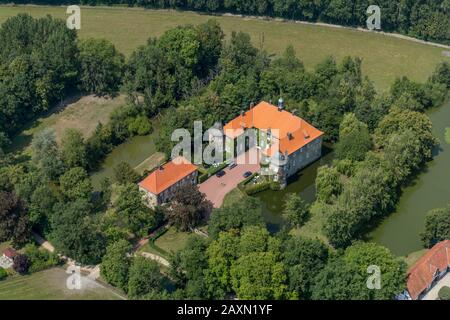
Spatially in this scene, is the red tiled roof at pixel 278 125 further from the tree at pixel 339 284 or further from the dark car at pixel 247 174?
the tree at pixel 339 284

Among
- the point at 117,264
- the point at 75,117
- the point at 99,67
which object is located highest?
the point at 99,67

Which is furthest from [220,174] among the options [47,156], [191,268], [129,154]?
[191,268]

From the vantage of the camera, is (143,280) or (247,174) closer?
(143,280)

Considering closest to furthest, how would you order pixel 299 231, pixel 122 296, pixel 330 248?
1. pixel 122 296
2. pixel 330 248
3. pixel 299 231

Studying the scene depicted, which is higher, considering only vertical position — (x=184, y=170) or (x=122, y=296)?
(x=184, y=170)

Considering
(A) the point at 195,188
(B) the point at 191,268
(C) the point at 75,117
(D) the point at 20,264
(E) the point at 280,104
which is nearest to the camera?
(B) the point at 191,268

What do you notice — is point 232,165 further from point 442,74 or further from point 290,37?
point 290,37

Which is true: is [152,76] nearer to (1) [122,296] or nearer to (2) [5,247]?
(2) [5,247]

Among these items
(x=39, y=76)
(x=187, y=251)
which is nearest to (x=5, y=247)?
(x=187, y=251)
